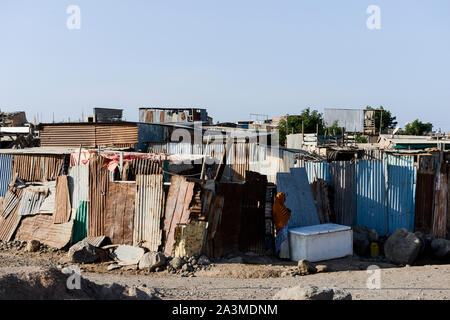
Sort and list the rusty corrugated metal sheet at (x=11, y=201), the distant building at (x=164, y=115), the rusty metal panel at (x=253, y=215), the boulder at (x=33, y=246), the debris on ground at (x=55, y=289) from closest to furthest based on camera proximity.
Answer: the debris on ground at (x=55, y=289)
the rusty metal panel at (x=253, y=215)
the boulder at (x=33, y=246)
the rusty corrugated metal sheet at (x=11, y=201)
the distant building at (x=164, y=115)

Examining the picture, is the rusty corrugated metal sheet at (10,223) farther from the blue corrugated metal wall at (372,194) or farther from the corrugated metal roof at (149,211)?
the blue corrugated metal wall at (372,194)

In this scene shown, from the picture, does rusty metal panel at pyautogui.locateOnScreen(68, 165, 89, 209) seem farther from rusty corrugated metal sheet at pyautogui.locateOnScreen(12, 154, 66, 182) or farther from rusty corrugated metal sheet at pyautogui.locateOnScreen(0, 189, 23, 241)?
rusty corrugated metal sheet at pyautogui.locateOnScreen(12, 154, 66, 182)

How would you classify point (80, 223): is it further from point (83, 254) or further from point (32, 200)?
point (32, 200)

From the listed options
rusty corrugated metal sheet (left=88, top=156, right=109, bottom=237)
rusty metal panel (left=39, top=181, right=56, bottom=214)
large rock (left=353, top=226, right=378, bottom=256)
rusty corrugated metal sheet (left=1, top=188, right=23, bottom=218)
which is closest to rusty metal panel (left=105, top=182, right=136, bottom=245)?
rusty corrugated metal sheet (left=88, top=156, right=109, bottom=237)

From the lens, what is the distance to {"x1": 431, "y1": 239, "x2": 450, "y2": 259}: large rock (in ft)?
40.8

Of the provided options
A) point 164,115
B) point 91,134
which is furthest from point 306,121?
point 91,134

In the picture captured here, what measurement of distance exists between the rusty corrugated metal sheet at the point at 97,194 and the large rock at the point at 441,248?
854cm

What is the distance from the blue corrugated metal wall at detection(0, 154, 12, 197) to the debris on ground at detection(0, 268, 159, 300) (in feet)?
33.7

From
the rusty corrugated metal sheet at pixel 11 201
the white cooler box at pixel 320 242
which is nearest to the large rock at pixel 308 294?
the white cooler box at pixel 320 242

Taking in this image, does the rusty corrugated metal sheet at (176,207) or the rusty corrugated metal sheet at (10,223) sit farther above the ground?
the rusty corrugated metal sheet at (176,207)

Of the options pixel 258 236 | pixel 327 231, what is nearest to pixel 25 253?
pixel 258 236

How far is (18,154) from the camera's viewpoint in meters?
16.3

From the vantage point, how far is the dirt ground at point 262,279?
890 centimetres
